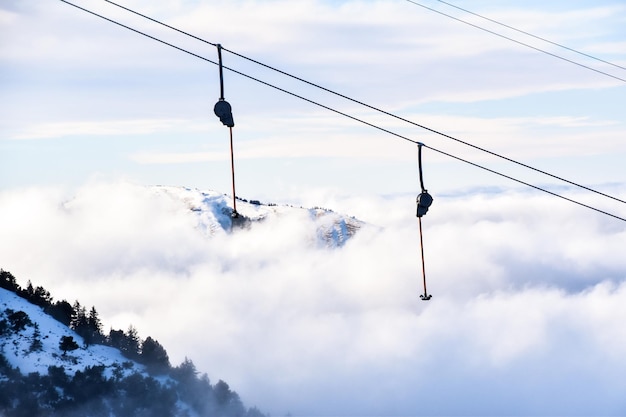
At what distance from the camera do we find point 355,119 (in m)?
29.8

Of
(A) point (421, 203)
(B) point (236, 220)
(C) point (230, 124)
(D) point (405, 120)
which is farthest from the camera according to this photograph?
(A) point (421, 203)

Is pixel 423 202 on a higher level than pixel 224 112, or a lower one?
lower

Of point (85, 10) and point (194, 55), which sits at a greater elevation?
point (85, 10)

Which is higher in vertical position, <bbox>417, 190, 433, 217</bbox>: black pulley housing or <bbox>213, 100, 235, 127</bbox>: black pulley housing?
<bbox>213, 100, 235, 127</bbox>: black pulley housing

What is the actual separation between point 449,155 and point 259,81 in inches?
321

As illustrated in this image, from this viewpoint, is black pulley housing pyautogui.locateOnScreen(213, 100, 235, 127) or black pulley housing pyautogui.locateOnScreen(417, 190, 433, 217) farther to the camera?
black pulley housing pyautogui.locateOnScreen(417, 190, 433, 217)

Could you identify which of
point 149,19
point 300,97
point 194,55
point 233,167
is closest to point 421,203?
point 300,97

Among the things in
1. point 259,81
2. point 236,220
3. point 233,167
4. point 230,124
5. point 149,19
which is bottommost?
point 236,220

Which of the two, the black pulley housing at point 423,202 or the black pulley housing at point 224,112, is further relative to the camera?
the black pulley housing at point 423,202

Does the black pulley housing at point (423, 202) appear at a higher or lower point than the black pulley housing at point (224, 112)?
lower

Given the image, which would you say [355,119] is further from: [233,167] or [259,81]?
[233,167]

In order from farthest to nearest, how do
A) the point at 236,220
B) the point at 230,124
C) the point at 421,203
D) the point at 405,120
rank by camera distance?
the point at 421,203, the point at 405,120, the point at 230,124, the point at 236,220

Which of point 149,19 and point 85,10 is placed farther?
point 85,10

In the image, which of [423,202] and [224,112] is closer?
[224,112]
